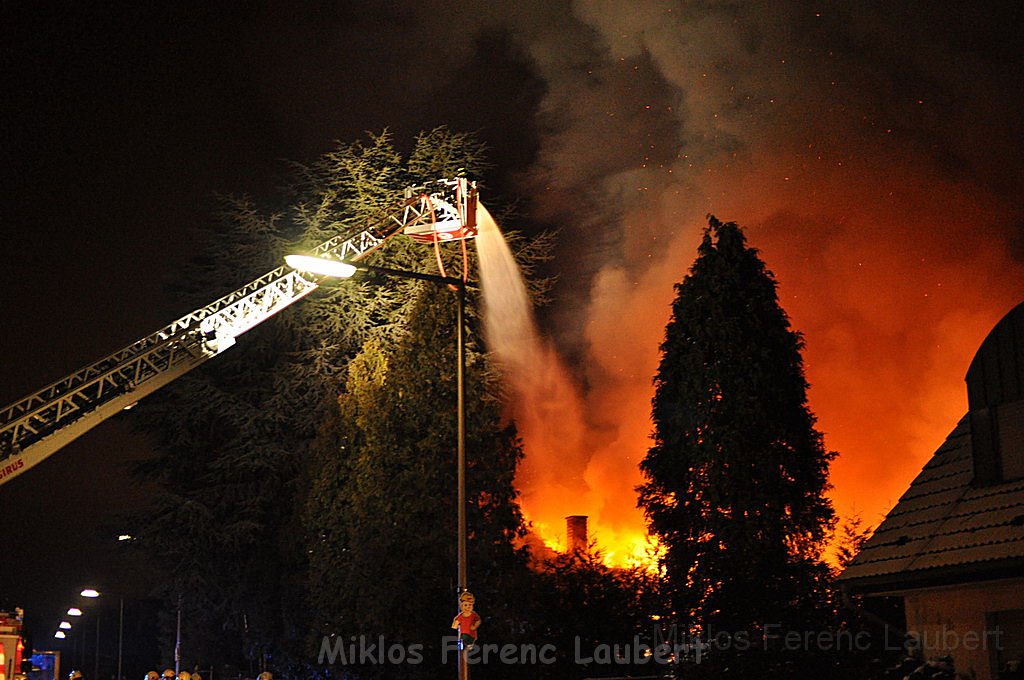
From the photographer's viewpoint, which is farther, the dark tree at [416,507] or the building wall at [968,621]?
the dark tree at [416,507]

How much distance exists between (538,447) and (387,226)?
1149 cm

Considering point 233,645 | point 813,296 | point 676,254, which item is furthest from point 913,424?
point 233,645

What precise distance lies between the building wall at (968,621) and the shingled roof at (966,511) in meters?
0.50

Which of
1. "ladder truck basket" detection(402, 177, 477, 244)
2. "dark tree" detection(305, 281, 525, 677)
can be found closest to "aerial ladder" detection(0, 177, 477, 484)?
"ladder truck basket" detection(402, 177, 477, 244)

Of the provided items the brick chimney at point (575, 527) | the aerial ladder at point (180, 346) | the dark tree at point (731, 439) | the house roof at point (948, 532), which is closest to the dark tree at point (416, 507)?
the aerial ladder at point (180, 346)

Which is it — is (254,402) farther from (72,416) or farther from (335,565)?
(72,416)

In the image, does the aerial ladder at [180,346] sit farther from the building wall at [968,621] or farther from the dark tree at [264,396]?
the building wall at [968,621]

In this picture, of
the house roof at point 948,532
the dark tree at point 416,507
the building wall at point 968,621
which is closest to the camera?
the house roof at point 948,532

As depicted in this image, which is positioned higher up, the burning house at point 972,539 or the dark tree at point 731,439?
the dark tree at point 731,439

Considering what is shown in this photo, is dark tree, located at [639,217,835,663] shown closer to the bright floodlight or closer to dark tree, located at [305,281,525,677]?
dark tree, located at [305,281,525,677]

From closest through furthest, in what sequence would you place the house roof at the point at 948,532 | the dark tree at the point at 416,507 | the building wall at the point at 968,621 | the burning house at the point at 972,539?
the house roof at the point at 948,532 < the burning house at the point at 972,539 < the building wall at the point at 968,621 < the dark tree at the point at 416,507

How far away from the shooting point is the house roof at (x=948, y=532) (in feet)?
41.1

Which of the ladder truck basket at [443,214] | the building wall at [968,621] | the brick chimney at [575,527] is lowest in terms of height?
the building wall at [968,621]

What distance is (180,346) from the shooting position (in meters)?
24.2
